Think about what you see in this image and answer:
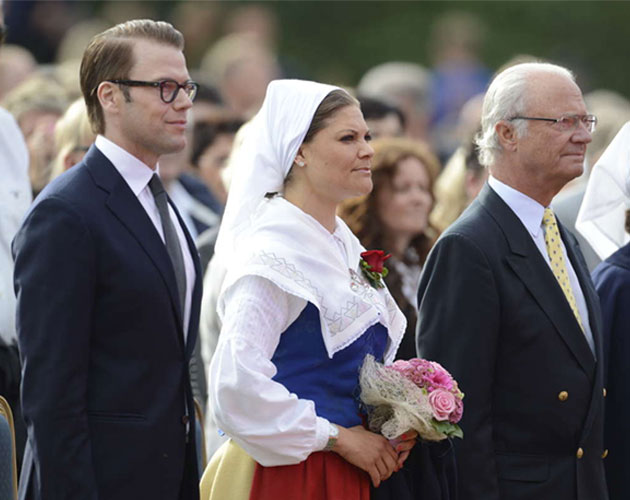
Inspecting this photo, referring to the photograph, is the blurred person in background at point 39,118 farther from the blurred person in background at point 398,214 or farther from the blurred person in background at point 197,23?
the blurred person in background at point 197,23

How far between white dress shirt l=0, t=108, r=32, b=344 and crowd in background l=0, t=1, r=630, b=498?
0.03m

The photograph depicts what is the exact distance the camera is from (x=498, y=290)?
470 centimetres

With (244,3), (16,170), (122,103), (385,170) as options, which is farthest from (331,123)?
(244,3)

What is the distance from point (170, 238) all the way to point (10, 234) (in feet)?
3.89

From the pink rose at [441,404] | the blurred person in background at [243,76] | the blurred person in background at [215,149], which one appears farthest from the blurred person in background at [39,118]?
the blurred person in background at [243,76]

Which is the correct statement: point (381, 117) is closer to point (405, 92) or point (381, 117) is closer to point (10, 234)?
point (10, 234)

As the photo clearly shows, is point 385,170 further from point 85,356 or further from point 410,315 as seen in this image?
point 85,356

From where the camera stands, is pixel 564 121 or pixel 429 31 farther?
pixel 429 31

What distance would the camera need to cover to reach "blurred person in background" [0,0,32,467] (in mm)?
5105

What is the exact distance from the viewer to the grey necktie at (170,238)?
172 inches

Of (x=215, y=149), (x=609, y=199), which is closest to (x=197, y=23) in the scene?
(x=215, y=149)

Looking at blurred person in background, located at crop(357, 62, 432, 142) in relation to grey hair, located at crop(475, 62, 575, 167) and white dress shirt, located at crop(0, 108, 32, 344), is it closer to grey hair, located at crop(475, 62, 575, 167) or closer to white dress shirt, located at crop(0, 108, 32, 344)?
white dress shirt, located at crop(0, 108, 32, 344)

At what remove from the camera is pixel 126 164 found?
438cm

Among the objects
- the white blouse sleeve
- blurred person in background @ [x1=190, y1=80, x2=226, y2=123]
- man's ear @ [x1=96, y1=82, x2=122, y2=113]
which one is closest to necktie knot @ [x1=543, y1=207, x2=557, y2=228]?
the white blouse sleeve
